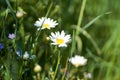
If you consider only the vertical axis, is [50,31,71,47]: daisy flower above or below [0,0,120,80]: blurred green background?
below

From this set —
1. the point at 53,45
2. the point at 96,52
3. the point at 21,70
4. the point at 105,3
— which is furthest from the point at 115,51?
the point at 21,70

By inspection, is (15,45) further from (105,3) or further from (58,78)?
(105,3)

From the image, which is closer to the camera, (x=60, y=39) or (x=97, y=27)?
(x=60, y=39)

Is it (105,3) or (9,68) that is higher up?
(105,3)

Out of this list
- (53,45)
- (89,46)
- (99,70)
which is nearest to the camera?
(53,45)

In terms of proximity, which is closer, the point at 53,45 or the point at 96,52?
the point at 53,45

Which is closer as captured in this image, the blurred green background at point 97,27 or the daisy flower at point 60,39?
the daisy flower at point 60,39

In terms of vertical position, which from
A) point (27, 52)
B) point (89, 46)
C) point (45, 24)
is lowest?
point (27, 52)

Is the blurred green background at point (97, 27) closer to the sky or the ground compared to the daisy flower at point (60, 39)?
closer to the sky

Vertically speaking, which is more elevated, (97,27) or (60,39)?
(97,27)

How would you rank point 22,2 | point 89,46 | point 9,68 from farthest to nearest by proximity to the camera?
point 89,46
point 22,2
point 9,68
